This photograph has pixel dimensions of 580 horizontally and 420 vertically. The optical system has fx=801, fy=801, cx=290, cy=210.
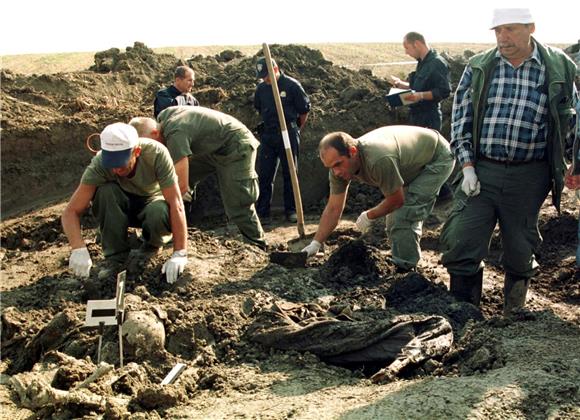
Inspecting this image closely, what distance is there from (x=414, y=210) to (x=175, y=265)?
6.25ft

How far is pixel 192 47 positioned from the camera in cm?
2186

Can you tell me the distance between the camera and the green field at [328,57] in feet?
58.4

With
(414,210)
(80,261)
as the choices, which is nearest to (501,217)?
(414,210)

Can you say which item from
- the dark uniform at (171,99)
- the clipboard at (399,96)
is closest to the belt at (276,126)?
the dark uniform at (171,99)

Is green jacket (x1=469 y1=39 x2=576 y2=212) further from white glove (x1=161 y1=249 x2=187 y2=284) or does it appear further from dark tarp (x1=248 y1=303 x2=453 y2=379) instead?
white glove (x1=161 y1=249 x2=187 y2=284)

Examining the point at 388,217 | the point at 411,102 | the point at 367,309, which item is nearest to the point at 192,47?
the point at 411,102

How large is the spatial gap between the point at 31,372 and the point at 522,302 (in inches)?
135

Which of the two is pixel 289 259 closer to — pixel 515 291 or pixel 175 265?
pixel 175 265

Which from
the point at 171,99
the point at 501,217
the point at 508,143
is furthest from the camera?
the point at 171,99

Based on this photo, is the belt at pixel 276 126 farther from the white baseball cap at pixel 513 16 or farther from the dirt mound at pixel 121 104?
the white baseball cap at pixel 513 16

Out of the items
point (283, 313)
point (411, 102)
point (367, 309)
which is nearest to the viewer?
point (283, 313)

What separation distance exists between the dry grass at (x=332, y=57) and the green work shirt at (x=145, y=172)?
11168 mm

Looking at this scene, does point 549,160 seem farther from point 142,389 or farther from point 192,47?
point 192,47

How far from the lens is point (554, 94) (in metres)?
5.10
